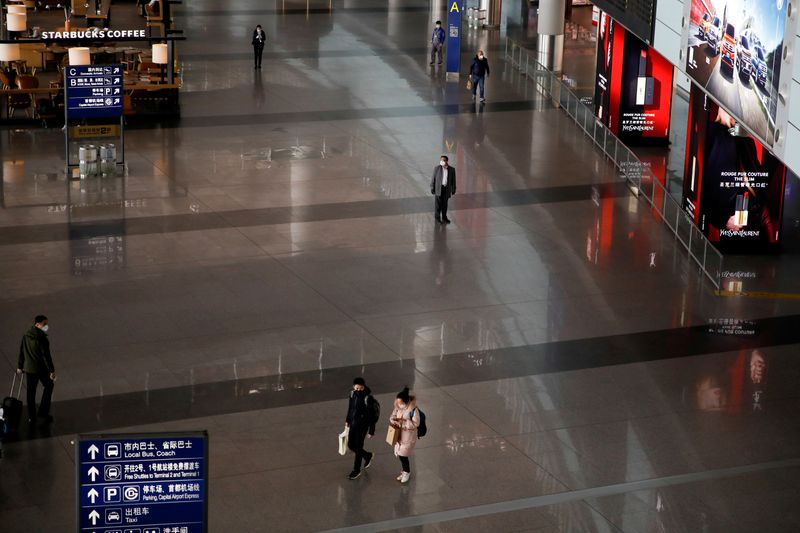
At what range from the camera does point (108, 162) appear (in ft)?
78.9

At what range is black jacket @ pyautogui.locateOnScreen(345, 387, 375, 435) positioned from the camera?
12.5 m

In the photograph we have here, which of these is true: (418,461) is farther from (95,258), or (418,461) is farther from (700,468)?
(95,258)

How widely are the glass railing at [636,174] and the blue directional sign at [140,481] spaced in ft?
38.6

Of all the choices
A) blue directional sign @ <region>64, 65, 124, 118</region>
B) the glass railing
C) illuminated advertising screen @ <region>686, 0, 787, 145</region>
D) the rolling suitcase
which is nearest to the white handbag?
the rolling suitcase

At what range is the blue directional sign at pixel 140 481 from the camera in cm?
880

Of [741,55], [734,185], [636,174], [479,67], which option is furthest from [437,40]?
[741,55]

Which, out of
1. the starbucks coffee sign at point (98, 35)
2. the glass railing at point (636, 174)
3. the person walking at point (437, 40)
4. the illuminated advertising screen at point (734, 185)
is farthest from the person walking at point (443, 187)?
the person walking at point (437, 40)

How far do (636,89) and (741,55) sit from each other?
1069 cm

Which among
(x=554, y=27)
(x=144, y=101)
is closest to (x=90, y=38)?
(x=144, y=101)

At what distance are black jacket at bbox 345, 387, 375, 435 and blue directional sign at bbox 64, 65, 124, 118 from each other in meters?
13.3

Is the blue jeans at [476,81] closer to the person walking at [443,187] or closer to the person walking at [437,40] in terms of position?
the person walking at [437,40]

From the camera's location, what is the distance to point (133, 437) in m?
8.80

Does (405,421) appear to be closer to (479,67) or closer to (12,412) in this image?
(12,412)

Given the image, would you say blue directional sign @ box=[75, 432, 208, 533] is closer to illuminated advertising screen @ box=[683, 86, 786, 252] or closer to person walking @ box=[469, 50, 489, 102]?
illuminated advertising screen @ box=[683, 86, 786, 252]
